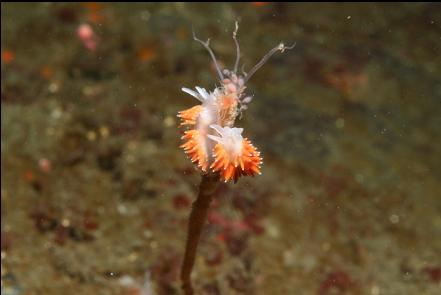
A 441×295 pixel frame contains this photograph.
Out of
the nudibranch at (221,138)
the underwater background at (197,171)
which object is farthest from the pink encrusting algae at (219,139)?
the underwater background at (197,171)

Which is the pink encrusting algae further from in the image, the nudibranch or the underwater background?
the underwater background

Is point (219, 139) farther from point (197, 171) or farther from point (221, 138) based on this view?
point (197, 171)

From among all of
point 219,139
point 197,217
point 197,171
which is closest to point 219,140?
point 219,139

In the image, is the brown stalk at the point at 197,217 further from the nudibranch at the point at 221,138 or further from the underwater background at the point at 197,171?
the underwater background at the point at 197,171

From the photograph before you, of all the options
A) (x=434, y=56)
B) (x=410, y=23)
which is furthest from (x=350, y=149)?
(x=410, y=23)

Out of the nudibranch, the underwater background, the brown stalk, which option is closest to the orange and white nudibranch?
the nudibranch

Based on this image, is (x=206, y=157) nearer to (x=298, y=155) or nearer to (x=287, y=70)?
(x=298, y=155)
